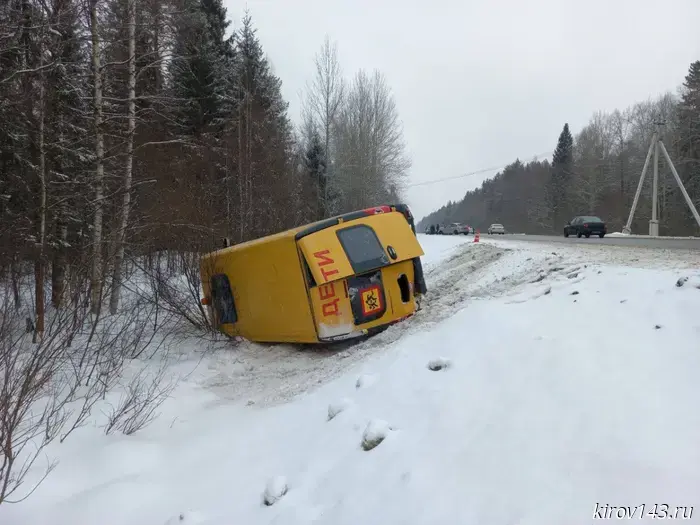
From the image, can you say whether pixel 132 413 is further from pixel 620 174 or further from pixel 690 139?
pixel 620 174

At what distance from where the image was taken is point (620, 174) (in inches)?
2434

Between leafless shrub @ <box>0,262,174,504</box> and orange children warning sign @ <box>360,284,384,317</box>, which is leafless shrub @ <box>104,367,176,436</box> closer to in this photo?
leafless shrub @ <box>0,262,174,504</box>

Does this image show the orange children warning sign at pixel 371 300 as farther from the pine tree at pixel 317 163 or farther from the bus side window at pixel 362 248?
the pine tree at pixel 317 163

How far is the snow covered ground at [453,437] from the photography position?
274 cm

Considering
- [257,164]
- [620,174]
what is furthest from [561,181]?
[257,164]

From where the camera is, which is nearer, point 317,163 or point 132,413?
point 132,413

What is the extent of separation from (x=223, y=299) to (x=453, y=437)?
A: 6.18 m

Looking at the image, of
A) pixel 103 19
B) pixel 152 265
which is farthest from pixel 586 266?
pixel 103 19

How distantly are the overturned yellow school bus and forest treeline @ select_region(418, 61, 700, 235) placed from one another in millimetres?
36870

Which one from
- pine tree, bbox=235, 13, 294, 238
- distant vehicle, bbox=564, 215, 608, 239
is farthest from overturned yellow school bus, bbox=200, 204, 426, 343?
distant vehicle, bbox=564, 215, 608, 239

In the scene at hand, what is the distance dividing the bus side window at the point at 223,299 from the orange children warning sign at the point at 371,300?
2.69 meters

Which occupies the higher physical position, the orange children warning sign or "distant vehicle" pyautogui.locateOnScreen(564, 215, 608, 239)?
the orange children warning sign

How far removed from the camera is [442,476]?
303 centimetres

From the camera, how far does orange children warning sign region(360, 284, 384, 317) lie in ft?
23.5
